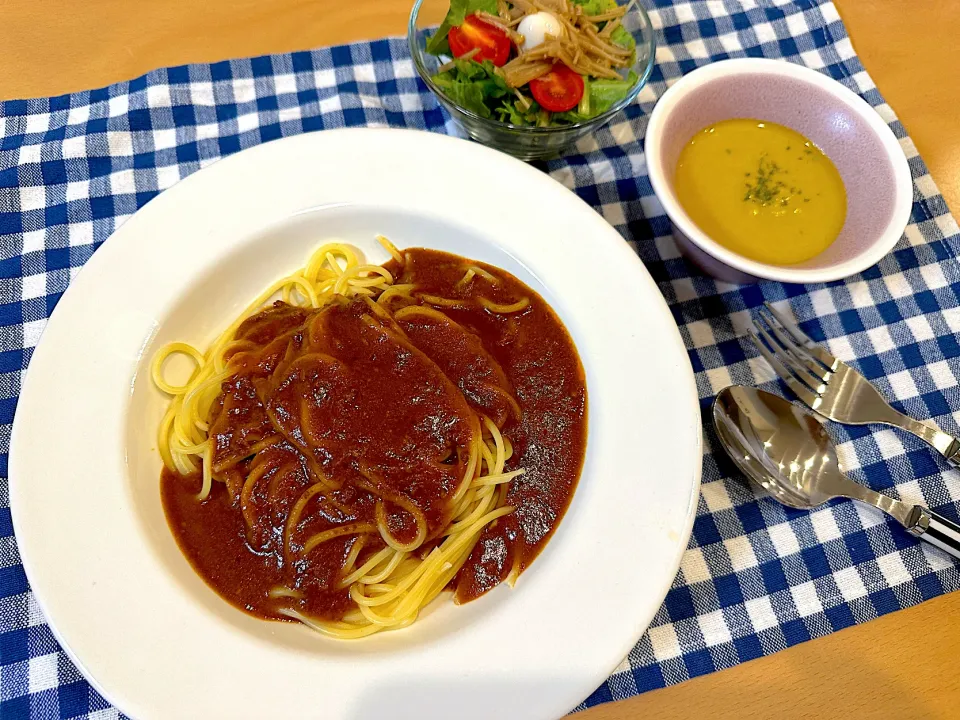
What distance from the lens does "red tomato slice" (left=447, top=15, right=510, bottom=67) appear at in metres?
3.13

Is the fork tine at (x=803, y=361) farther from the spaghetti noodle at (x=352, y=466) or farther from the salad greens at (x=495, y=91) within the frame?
the salad greens at (x=495, y=91)

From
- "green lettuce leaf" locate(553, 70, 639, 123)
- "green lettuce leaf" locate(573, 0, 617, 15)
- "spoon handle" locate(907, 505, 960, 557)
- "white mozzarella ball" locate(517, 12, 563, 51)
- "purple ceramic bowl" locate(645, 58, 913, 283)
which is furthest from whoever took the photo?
"green lettuce leaf" locate(573, 0, 617, 15)

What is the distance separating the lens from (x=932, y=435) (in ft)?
9.43

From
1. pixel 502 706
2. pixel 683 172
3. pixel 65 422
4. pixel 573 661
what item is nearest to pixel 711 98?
pixel 683 172

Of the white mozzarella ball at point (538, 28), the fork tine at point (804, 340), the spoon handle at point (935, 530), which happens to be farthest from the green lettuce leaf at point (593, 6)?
the spoon handle at point (935, 530)

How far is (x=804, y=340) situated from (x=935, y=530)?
3.09ft

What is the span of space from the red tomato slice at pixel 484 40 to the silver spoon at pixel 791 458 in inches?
74.7

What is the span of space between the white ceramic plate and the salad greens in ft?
1.23

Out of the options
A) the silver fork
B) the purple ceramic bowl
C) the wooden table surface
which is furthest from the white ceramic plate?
the wooden table surface

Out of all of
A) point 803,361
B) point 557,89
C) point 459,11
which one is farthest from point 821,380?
point 459,11

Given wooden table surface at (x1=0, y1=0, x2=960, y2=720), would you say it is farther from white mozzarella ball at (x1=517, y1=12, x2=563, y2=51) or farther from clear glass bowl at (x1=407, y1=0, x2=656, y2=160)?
white mozzarella ball at (x1=517, y1=12, x2=563, y2=51)

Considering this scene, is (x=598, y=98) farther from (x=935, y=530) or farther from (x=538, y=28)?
(x=935, y=530)

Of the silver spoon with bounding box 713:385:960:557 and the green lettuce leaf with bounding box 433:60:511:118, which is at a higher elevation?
the green lettuce leaf with bounding box 433:60:511:118

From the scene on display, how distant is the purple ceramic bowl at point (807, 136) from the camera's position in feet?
9.16
